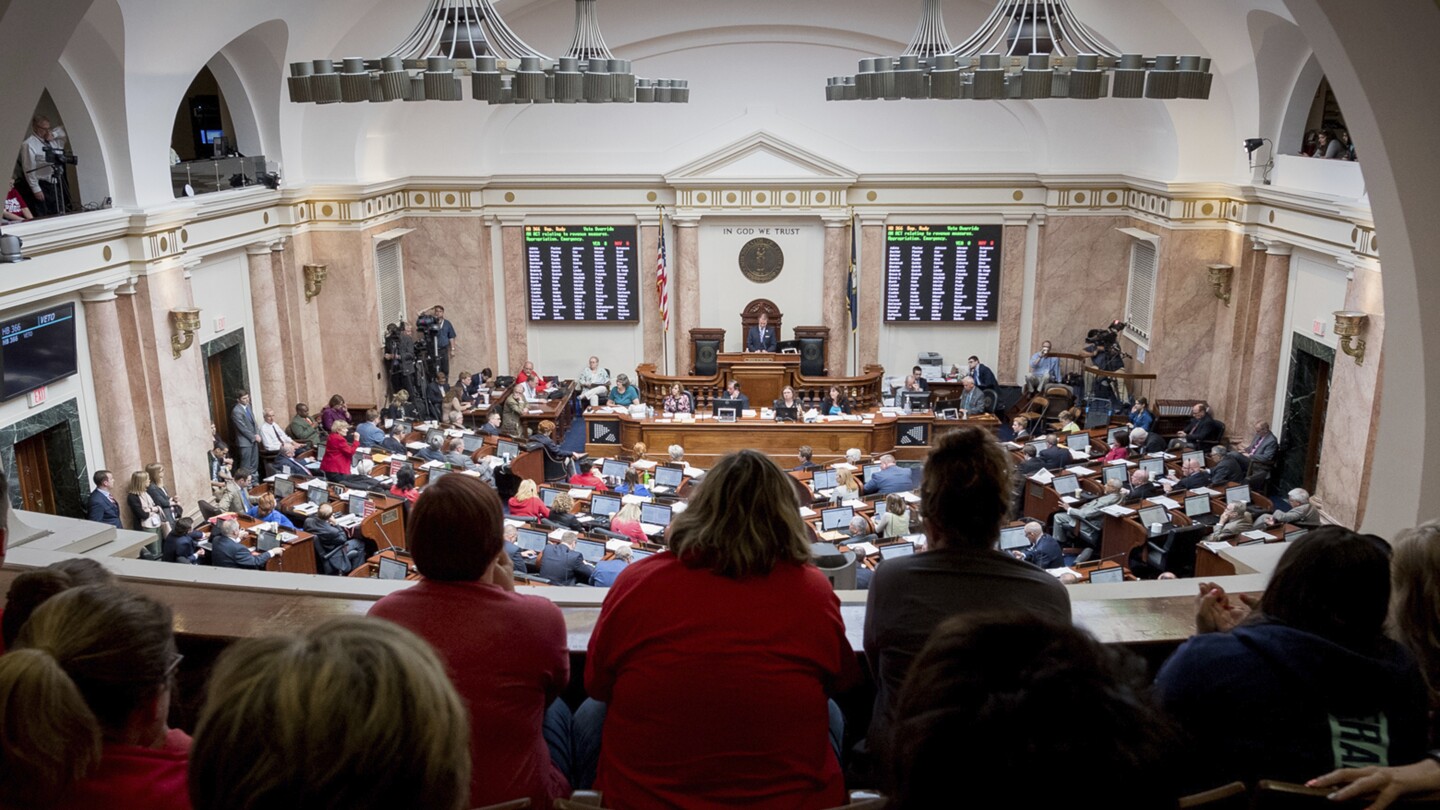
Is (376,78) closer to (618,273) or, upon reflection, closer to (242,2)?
(242,2)

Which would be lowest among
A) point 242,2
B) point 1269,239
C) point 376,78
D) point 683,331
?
point 683,331

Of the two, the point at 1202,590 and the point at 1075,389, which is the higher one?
the point at 1202,590

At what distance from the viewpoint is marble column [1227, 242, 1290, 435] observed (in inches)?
→ 543

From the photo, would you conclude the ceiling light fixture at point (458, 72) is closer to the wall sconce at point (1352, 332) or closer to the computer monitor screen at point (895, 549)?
the computer monitor screen at point (895, 549)

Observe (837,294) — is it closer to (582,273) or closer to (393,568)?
(582,273)

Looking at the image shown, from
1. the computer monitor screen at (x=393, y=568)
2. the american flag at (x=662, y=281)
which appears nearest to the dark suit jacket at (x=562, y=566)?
the computer monitor screen at (x=393, y=568)

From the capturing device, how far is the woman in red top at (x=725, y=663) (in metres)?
2.15

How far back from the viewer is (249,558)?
924cm

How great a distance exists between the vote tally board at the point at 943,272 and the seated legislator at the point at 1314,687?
631 inches

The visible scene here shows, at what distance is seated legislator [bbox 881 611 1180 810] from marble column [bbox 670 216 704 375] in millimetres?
16758

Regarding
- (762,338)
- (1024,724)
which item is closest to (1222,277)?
(762,338)

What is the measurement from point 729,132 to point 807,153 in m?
1.42

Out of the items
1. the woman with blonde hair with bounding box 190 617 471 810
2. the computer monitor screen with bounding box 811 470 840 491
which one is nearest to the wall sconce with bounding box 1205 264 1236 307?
the computer monitor screen with bounding box 811 470 840 491

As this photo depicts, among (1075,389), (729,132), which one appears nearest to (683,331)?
(729,132)
